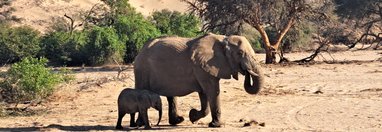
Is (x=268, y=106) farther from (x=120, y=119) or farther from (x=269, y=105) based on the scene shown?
(x=120, y=119)

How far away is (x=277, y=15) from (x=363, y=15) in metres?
9.45

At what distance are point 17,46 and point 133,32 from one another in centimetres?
496

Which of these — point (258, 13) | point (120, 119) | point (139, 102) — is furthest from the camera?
point (258, 13)

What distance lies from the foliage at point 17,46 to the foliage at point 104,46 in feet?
8.15

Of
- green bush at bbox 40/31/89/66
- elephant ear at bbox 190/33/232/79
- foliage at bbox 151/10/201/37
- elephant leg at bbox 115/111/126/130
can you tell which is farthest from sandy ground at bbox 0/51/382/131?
foliage at bbox 151/10/201/37

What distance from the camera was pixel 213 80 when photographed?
11.1m

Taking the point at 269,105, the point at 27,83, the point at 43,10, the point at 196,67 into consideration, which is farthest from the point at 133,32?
the point at 43,10

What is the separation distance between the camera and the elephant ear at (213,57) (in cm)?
1097

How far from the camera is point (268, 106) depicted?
1401 cm

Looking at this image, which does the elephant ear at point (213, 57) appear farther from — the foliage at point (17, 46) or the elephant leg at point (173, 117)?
the foliage at point (17, 46)

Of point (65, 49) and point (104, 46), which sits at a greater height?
point (104, 46)

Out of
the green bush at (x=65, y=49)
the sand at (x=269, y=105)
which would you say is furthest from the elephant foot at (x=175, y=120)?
the green bush at (x=65, y=49)

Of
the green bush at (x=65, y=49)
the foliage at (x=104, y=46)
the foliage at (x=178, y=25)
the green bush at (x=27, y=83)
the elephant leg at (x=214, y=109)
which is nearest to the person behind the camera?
the elephant leg at (x=214, y=109)

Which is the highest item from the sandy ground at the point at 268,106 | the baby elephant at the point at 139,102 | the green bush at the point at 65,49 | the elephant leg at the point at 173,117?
the green bush at the point at 65,49
